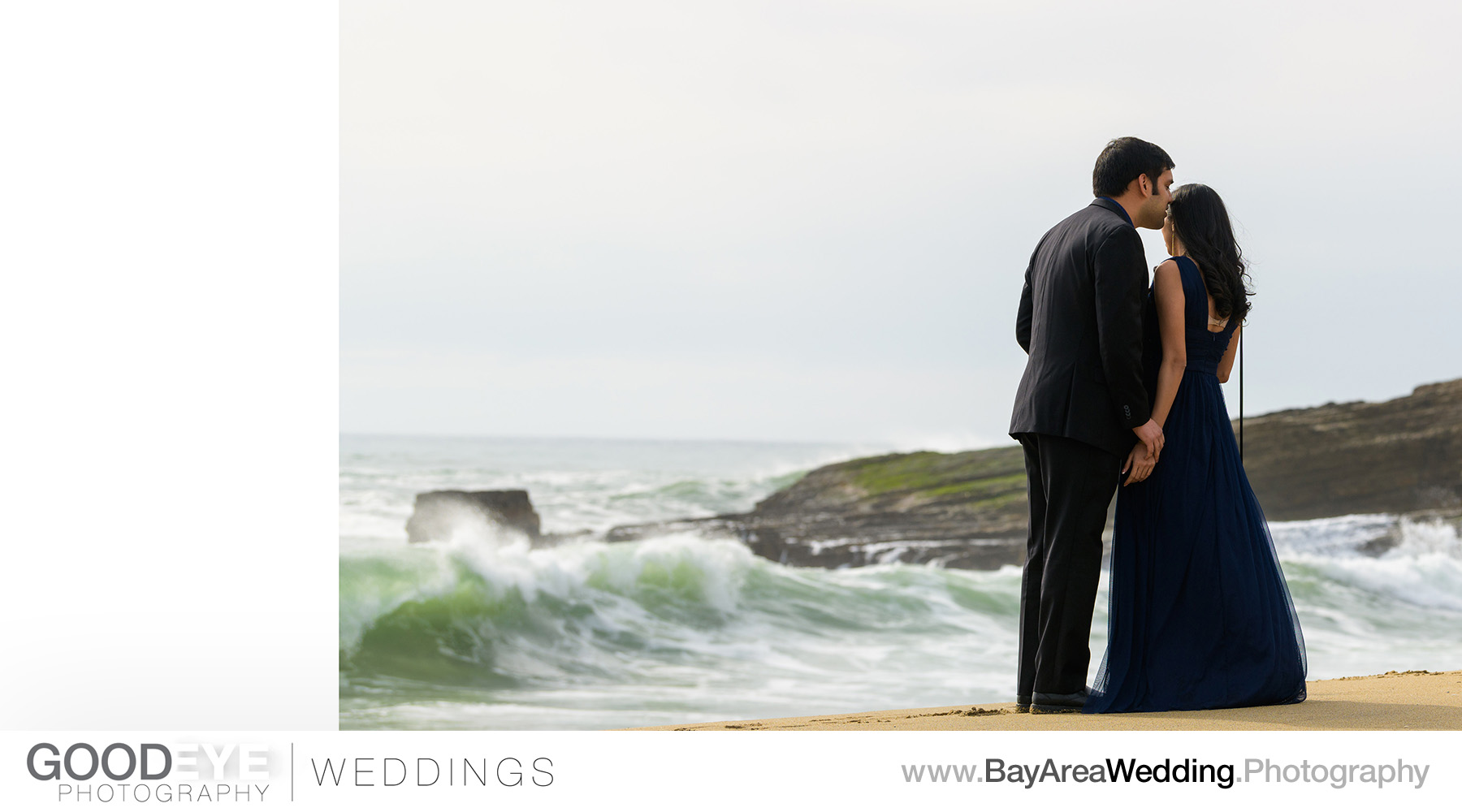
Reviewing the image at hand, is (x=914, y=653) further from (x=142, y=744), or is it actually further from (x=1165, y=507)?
(x=142, y=744)

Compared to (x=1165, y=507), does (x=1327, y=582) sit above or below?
below

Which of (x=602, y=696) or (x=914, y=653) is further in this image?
(x=914, y=653)

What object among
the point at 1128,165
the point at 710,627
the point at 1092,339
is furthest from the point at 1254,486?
the point at 1092,339

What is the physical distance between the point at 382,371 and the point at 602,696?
32.2 meters

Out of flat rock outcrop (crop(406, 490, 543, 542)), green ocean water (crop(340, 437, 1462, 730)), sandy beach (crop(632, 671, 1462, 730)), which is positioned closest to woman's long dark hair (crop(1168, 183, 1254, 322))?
sandy beach (crop(632, 671, 1462, 730))

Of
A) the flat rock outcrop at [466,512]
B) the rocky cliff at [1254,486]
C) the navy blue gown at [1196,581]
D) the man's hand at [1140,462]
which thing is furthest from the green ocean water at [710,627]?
the man's hand at [1140,462]

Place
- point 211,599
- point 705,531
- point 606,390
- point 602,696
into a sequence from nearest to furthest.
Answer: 1. point 211,599
2. point 602,696
3. point 705,531
4. point 606,390

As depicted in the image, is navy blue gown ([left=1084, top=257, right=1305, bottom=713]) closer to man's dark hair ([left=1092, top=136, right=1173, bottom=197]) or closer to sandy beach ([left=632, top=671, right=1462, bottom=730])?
sandy beach ([left=632, top=671, right=1462, bottom=730])

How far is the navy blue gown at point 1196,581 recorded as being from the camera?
243cm

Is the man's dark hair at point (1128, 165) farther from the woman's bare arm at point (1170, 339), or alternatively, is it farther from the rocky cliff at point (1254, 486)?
the rocky cliff at point (1254, 486)

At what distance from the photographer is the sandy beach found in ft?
7.12

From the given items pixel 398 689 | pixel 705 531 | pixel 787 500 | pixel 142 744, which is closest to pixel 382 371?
pixel 787 500

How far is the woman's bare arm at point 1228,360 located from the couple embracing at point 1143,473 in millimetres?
15

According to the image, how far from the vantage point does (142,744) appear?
6.64 feet
